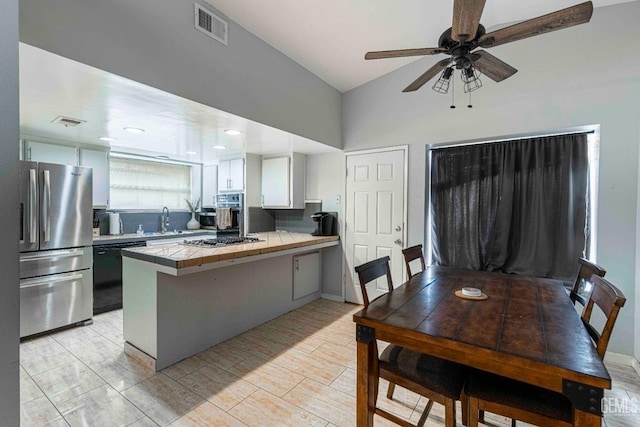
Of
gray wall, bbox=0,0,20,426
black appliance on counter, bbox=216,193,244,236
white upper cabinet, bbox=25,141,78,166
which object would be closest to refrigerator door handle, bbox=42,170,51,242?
white upper cabinet, bbox=25,141,78,166

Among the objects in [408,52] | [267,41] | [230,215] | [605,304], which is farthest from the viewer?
[230,215]

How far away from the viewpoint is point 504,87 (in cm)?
296

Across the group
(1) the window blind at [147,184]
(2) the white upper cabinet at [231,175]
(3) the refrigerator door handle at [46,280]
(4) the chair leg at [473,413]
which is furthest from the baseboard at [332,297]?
(1) the window blind at [147,184]

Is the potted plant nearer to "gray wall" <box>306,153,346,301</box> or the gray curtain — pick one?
"gray wall" <box>306,153,346,301</box>

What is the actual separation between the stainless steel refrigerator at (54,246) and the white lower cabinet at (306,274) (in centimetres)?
240

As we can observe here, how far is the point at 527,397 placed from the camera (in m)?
1.31

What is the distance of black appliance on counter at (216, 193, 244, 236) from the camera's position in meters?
4.14

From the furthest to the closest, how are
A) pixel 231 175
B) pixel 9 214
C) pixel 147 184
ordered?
pixel 147 184
pixel 231 175
pixel 9 214

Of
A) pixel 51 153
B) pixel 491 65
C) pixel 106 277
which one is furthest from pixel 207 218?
pixel 491 65

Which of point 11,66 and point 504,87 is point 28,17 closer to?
point 11,66

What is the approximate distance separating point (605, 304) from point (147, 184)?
18.5ft

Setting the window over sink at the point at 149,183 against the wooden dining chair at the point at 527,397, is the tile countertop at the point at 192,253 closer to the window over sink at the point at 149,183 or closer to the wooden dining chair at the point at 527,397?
the wooden dining chair at the point at 527,397

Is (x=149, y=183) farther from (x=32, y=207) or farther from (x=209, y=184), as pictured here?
(x=32, y=207)

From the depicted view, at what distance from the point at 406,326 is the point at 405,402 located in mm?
1007
